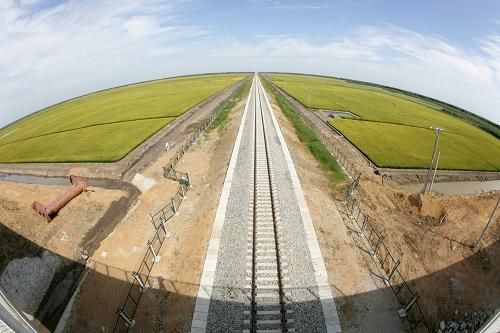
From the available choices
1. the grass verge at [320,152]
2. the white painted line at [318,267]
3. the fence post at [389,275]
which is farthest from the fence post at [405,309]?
the grass verge at [320,152]

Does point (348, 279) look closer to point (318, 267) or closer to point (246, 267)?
point (318, 267)

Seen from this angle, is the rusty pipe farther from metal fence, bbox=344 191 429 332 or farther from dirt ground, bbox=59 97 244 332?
metal fence, bbox=344 191 429 332

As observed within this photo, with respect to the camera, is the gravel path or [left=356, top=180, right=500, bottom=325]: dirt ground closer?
the gravel path

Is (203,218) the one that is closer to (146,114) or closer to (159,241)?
(159,241)

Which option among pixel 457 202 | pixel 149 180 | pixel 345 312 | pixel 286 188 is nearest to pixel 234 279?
pixel 345 312

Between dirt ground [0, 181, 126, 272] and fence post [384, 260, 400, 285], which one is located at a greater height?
fence post [384, 260, 400, 285]

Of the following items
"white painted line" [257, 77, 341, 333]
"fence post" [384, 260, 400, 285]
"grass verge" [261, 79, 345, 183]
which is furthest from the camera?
"grass verge" [261, 79, 345, 183]

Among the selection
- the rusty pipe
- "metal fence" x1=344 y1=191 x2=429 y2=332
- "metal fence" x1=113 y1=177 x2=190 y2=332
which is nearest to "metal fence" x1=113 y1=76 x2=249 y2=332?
"metal fence" x1=113 y1=177 x2=190 y2=332
